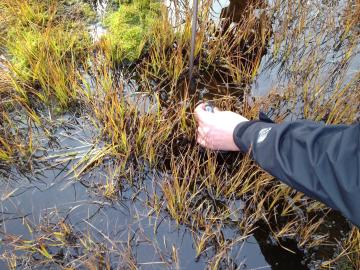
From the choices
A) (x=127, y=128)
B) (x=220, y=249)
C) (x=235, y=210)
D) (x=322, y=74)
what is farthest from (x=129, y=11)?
(x=220, y=249)

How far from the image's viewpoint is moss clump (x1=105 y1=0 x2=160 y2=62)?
8.39ft

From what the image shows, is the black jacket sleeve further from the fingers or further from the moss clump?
the moss clump

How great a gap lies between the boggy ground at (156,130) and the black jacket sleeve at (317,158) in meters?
0.52

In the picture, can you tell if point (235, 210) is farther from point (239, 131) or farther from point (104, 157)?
point (104, 157)

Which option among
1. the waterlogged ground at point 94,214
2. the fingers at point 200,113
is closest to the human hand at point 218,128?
the fingers at point 200,113

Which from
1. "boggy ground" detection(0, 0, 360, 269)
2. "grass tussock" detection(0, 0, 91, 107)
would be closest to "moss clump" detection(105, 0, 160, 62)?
"boggy ground" detection(0, 0, 360, 269)

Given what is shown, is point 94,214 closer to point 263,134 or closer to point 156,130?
point 156,130

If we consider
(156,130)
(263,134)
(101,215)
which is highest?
(263,134)

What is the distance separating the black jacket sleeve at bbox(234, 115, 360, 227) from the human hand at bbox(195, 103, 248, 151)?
0.21 meters

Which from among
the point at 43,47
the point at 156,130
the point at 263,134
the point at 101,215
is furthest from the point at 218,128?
the point at 43,47

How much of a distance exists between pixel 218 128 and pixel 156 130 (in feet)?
1.62

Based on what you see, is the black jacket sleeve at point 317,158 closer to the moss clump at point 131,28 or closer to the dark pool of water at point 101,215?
the dark pool of water at point 101,215

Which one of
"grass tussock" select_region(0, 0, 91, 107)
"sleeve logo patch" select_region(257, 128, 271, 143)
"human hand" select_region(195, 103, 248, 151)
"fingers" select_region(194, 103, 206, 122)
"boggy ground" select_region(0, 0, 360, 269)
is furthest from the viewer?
"grass tussock" select_region(0, 0, 91, 107)

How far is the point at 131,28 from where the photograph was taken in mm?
2609
